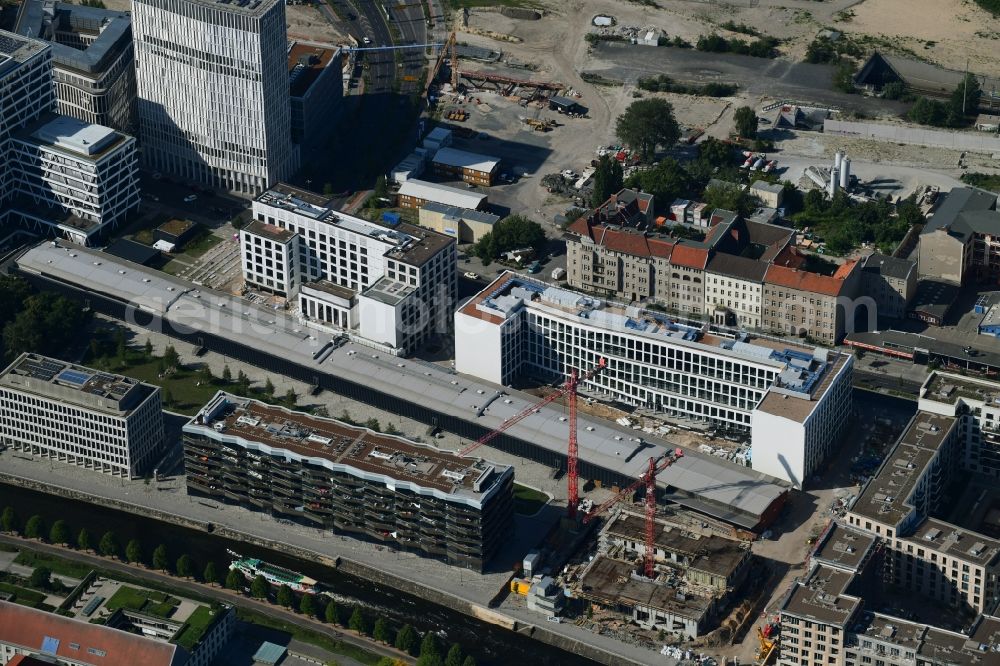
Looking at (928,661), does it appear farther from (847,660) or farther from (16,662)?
(16,662)

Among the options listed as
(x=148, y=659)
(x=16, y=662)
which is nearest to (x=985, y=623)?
(x=148, y=659)

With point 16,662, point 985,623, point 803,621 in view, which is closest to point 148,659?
point 16,662

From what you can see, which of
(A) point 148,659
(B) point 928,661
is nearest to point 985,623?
(B) point 928,661

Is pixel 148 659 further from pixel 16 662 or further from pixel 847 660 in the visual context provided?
pixel 847 660

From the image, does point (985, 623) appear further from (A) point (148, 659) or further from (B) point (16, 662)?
(B) point (16, 662)

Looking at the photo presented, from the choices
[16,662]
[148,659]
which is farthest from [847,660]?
[16,662]

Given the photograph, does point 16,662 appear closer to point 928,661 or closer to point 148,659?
point 148,659

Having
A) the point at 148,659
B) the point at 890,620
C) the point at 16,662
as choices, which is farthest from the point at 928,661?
the point at 16,662
